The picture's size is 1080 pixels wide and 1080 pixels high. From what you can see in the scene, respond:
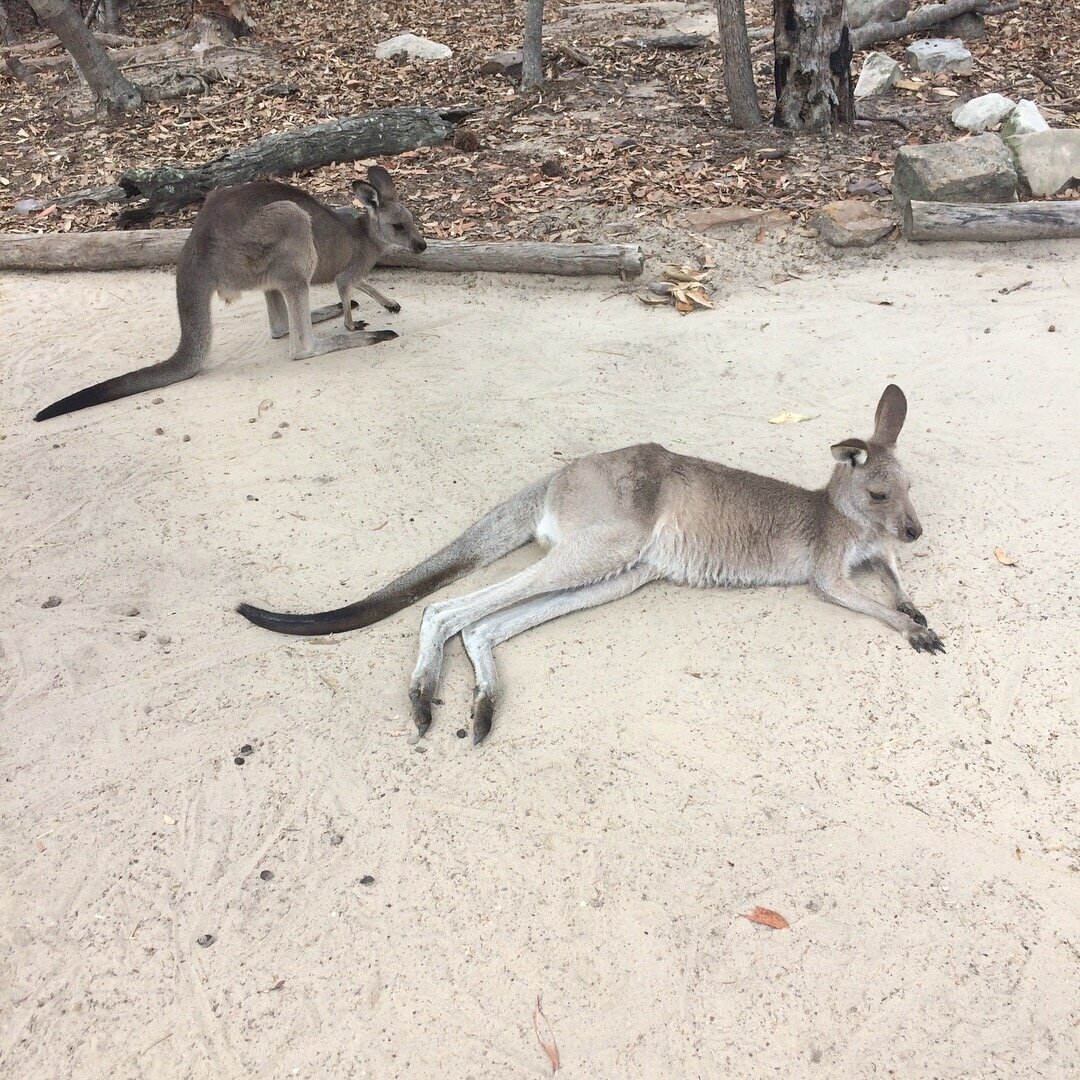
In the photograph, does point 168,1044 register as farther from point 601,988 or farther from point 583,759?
point 583,759

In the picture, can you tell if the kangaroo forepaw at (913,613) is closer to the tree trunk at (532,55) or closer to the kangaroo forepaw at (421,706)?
the kangaroo forepaw at (421,706)

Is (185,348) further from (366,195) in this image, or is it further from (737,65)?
(737,65)

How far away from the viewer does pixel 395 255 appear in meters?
6.41

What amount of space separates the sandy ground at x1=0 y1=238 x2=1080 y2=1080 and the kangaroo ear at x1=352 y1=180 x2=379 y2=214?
5.50ft

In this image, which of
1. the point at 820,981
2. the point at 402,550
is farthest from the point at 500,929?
the point at 402,550

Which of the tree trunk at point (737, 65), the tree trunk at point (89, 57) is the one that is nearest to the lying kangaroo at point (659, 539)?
the tree trunk at point (737, 65)

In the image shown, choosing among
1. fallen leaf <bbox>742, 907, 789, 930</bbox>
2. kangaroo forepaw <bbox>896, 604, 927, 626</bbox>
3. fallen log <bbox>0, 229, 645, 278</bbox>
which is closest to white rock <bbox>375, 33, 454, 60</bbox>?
fallen log <bbox>0, 229, 645, 278</bbox>

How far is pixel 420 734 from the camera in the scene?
10.4 feet

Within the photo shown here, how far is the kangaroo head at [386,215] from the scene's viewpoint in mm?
6023

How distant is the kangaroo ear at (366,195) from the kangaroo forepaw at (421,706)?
391 cm

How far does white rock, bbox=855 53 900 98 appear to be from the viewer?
8336 mm

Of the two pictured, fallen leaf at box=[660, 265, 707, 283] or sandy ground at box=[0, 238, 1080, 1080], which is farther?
fallen leaf at box=[660, 265, 707, 283]

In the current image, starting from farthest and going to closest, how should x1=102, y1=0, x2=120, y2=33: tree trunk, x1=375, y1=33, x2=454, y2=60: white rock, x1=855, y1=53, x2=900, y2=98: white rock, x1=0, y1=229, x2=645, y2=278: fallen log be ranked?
x1=102, y1=0, x2=120, y2=33: tree trunk
x1=375, y1=33, x2=454, y2=60: white rock
x1=855, y1=53, x2=900, y2=98: white rock
x1=0, y1=229, x2=645, y2=278: fallen log

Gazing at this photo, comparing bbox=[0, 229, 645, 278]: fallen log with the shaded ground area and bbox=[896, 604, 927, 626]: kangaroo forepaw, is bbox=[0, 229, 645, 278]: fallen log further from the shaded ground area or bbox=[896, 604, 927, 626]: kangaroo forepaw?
bbox=[896, 604, 927, 626]: kangaroo forepaw
